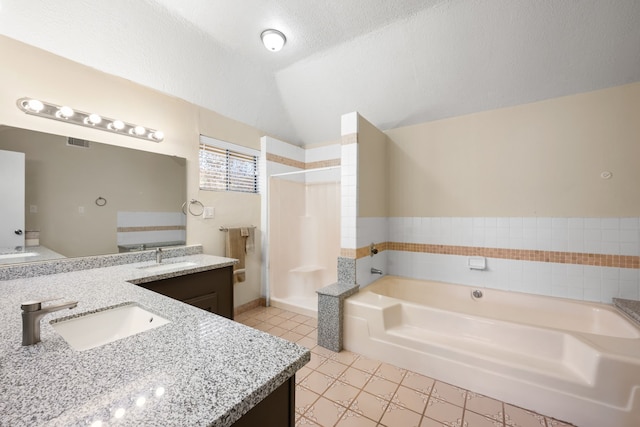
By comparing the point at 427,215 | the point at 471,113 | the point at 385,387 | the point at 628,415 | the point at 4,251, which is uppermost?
the point at 471,113

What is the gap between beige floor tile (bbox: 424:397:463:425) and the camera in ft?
4.92

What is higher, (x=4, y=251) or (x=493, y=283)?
(x=4, y=251)

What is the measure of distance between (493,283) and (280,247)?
244cm

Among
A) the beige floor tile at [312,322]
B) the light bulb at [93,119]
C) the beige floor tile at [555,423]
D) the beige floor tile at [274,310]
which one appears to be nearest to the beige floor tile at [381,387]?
the beige floor tile at [555,423]

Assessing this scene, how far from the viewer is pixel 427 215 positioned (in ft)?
9.57

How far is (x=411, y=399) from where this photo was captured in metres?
1.65

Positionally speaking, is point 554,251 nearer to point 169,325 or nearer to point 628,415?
point 628,415

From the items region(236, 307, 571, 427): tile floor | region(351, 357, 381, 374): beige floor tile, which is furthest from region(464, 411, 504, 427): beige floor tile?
region(351, 357, 381, 374): beige floor tile

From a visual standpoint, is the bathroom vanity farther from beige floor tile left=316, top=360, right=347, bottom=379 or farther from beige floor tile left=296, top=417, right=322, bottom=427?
beige floor tile left=296, top=417, right=322, bottom=427

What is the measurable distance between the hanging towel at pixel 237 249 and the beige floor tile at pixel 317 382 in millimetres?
1344

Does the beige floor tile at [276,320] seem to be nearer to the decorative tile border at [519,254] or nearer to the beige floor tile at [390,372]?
the decorative tile border at [519,254]

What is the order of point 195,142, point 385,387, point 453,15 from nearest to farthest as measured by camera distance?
1. point 385,387
2. point 453,15
3. point 195,142

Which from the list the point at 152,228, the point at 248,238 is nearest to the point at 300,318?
the point at 248,238

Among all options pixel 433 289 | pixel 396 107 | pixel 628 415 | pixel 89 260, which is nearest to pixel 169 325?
pixel 89 260
